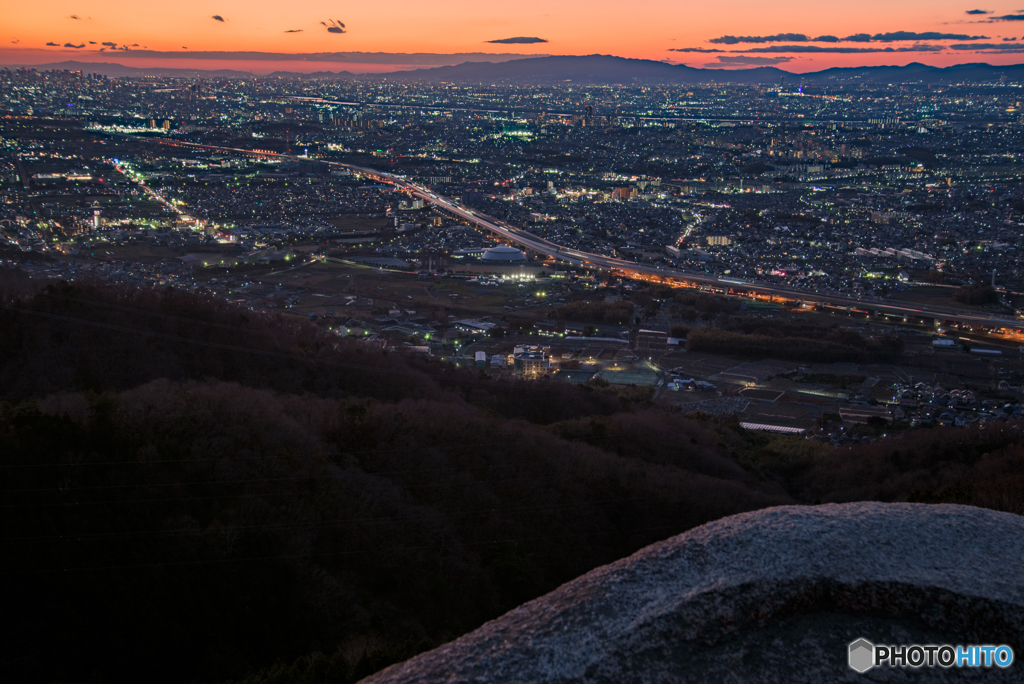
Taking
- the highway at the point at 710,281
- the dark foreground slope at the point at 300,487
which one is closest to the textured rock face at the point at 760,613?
the dark foreground slope at the point at 300,487

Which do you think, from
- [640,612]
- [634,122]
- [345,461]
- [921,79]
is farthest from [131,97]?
[921,79]

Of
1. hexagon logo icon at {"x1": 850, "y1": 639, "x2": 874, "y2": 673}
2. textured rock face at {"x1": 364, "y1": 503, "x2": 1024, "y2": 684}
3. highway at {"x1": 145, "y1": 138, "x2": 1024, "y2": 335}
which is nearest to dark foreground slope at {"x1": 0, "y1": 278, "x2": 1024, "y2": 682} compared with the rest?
textured rock face at {"x1": 364, "y1": 503, "x2": 1024, "y2": 684}

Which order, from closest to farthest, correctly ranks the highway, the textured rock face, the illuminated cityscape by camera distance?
the textured rock face
the illuminated cityscape
the highway

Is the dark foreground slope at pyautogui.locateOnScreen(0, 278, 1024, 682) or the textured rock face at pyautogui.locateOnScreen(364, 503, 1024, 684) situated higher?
the textured rock face at pyautogui.locateOnScreen(364, 503, 1024, 684)

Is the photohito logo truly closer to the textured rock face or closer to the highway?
the textured rock face

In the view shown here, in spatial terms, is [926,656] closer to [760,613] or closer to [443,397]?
[760,613]

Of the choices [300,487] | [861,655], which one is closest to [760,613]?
[861,655]
